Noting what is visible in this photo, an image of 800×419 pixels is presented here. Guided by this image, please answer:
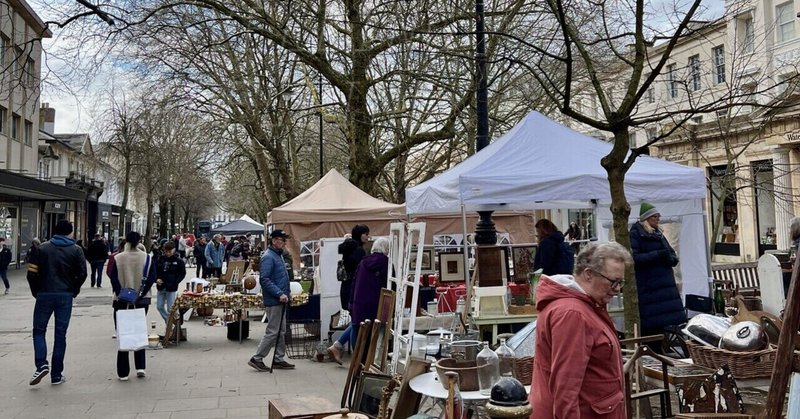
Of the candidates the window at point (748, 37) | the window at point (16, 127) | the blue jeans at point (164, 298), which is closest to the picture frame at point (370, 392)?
the blue jeans at point (164, 298)

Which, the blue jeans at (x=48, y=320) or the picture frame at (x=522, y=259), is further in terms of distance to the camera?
the picture frame at (x=522, y=259)

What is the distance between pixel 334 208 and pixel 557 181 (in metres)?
7.64

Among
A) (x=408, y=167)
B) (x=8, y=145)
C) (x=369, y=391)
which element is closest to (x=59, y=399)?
(x=369, y=391)

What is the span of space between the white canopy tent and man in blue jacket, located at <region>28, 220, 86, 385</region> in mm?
4301

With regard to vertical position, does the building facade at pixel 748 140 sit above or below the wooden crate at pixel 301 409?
above

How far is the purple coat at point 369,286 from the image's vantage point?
767cm

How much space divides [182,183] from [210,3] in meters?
31.2

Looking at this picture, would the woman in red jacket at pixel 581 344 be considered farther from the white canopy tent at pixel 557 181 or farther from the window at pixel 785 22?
Answer: the window at pixel 785 22

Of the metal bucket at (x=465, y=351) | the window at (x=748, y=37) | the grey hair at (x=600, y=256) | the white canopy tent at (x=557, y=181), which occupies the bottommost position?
the metal bucket at (x=465, y=351)

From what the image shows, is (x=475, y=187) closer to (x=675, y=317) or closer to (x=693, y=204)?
(x=675, y=317)

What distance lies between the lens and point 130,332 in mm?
7594

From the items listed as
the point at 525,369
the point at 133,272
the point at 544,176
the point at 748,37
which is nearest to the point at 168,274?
the point at 133,272

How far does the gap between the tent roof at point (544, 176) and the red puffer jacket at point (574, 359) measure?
13.6ft

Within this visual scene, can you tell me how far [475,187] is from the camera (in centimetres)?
698
